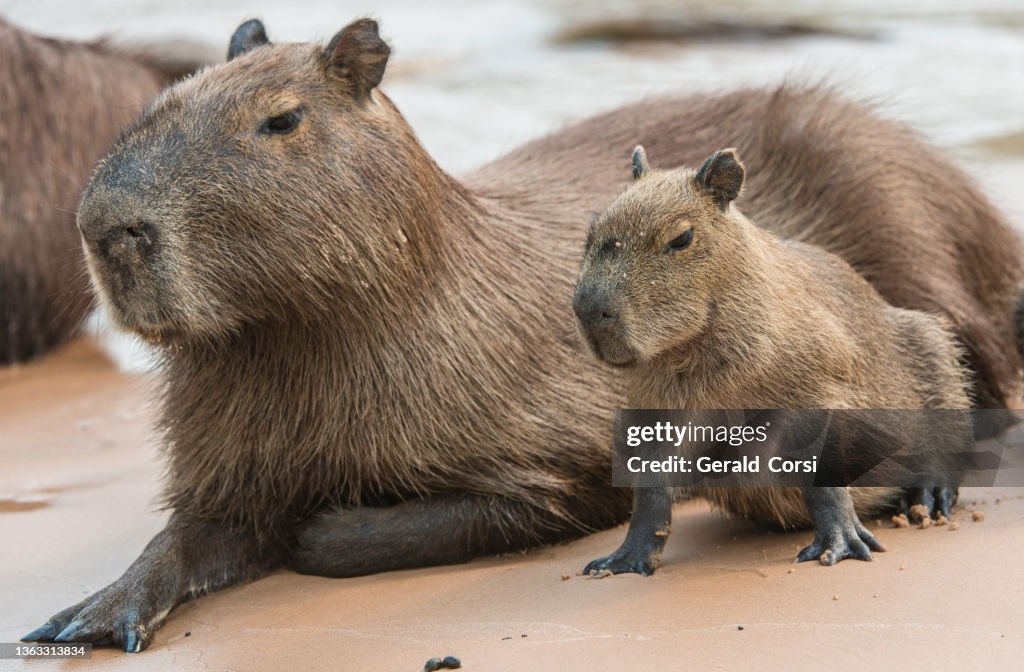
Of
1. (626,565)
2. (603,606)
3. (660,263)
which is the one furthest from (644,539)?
(660,263)

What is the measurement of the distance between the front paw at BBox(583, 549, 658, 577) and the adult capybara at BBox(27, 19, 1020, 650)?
1.67ft

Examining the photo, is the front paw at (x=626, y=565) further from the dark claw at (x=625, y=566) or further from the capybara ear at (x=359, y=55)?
the capybara ear at (x=359, y=55)

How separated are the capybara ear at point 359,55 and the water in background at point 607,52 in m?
5.40

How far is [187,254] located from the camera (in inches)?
155

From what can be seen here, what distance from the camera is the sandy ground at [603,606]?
323 centimetres

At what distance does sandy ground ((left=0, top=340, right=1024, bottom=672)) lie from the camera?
127 inches

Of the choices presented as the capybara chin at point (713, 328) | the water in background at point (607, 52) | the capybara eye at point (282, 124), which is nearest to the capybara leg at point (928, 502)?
the capybara chin at point (713, 328)

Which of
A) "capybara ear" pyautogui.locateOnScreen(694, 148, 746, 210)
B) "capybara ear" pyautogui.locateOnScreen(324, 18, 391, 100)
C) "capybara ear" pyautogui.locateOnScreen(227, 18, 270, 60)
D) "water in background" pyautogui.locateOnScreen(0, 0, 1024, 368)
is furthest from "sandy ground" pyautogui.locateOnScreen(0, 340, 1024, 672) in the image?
"water in background" pyautogui.locateOnScreen(0, 0, 1024, 368)

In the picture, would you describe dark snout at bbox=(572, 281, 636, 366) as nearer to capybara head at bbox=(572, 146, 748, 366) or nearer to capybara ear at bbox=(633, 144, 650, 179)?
capybara head at bbox=(572, 146, 748, 366)

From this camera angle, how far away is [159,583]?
4109 mm

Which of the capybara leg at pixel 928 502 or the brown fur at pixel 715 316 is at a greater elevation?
the brown fur at pixel 715 316

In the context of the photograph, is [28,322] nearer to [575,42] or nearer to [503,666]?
[503,666]

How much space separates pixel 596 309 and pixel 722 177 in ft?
1.61

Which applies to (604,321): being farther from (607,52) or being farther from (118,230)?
(607,52)
